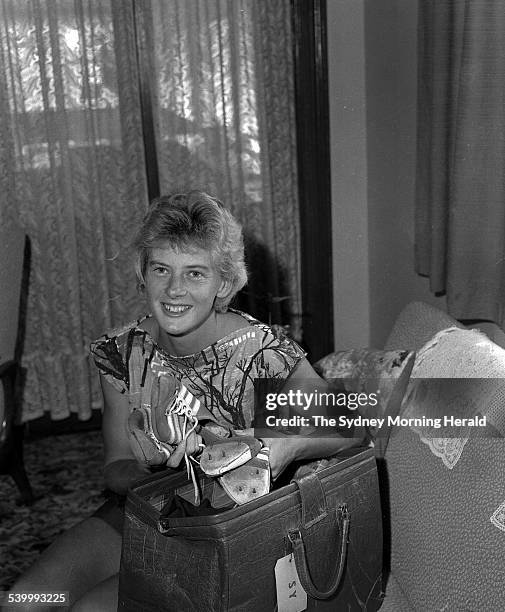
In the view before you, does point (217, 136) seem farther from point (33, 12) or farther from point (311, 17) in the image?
point (33, 12)

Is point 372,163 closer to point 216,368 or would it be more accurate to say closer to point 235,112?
point 235,112

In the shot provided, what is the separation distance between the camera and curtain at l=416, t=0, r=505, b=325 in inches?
75.7

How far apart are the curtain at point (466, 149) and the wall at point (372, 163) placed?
12.2 inches

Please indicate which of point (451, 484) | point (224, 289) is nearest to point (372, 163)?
point (224, 289)

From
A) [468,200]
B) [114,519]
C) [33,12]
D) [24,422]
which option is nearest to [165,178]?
[33,12]

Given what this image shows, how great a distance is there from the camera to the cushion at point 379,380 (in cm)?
146

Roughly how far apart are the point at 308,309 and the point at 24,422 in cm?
132

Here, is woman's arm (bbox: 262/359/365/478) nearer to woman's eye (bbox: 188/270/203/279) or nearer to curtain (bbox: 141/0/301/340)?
woman's eye (bbox: 188/270/203/279)

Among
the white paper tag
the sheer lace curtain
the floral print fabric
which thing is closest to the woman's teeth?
the floral print fabric

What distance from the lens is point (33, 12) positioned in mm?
2832

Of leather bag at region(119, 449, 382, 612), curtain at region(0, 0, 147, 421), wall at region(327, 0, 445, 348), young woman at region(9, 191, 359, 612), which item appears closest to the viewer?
leather bag at region(119, 449, 382, 612)

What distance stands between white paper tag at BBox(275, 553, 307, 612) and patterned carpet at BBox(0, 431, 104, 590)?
4.33ft

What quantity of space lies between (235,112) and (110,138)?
527mm

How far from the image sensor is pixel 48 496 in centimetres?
274
